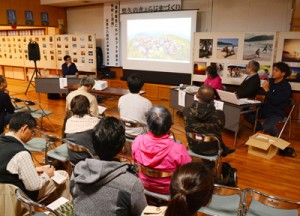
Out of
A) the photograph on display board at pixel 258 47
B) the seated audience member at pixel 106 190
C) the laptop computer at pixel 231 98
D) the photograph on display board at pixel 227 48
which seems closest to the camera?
the seated audience member at pixel 106 190

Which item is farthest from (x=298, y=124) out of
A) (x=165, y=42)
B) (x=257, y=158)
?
(x=165, y=42)

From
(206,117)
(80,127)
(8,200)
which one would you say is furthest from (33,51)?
(8,200)

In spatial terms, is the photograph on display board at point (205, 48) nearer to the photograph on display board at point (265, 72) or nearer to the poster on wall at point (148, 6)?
the photograph on display board at point (265, 72)

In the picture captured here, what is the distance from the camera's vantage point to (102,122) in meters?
1.42

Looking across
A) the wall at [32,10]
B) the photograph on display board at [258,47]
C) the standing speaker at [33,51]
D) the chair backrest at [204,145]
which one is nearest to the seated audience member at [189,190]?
the chair backrest at [204,145]

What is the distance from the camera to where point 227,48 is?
574cm

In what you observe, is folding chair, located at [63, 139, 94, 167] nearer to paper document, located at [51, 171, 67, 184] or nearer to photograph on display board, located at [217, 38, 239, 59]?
paper document, located at [51, 171, 67, 184]

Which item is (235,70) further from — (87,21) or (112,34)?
(87,21)

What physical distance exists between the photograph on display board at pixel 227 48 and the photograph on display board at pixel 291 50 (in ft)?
Answer: 3.14

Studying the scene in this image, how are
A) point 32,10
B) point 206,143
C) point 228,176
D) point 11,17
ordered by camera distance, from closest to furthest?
1. point 206,143
2. point 228,176
3. point 11,17
4. point 32,10

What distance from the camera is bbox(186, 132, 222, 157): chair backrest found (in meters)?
2.55

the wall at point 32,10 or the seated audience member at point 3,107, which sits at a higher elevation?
the wall at point 32,10

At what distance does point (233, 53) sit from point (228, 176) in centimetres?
363

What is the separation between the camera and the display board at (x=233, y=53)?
534 centimetres
